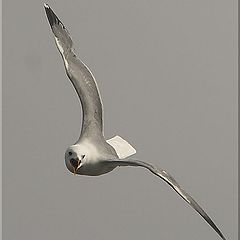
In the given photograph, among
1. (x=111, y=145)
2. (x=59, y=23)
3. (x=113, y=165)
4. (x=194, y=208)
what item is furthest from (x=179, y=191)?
(x=59, y=23)

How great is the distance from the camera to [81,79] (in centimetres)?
395

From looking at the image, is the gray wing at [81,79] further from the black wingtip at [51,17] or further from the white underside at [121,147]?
the white underside at [121,147]

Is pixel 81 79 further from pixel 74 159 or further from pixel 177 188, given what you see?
pixel 177 188

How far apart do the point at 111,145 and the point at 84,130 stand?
15 centimetres

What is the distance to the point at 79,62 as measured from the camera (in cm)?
400

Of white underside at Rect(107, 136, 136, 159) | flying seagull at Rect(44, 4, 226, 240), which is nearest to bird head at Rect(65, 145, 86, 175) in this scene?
flying seagull at Rect(44, 4, 226, 240)

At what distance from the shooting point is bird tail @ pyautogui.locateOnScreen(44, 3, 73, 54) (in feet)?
13.1

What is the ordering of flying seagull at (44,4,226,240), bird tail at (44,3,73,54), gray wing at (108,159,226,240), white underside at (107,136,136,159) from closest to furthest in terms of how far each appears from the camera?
gray wing at (108,159,226,240) < flying seagull at (44,4,226,240) < white underside at (107,136,136,159) < bird tail at (44,3,73,54)

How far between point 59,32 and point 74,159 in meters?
1.06

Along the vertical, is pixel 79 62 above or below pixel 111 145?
above

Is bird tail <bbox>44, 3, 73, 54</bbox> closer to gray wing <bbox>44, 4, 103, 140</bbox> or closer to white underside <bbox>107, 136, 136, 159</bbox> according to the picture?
gray wing <bbox>44, 4, 103, 140</bbox>

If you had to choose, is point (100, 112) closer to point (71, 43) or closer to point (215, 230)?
point (71, 43)

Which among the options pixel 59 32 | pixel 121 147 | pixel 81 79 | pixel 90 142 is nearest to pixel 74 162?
pixel 90 142

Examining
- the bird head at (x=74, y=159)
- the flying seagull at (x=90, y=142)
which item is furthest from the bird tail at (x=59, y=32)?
the bird head at (x=74, y=159)
